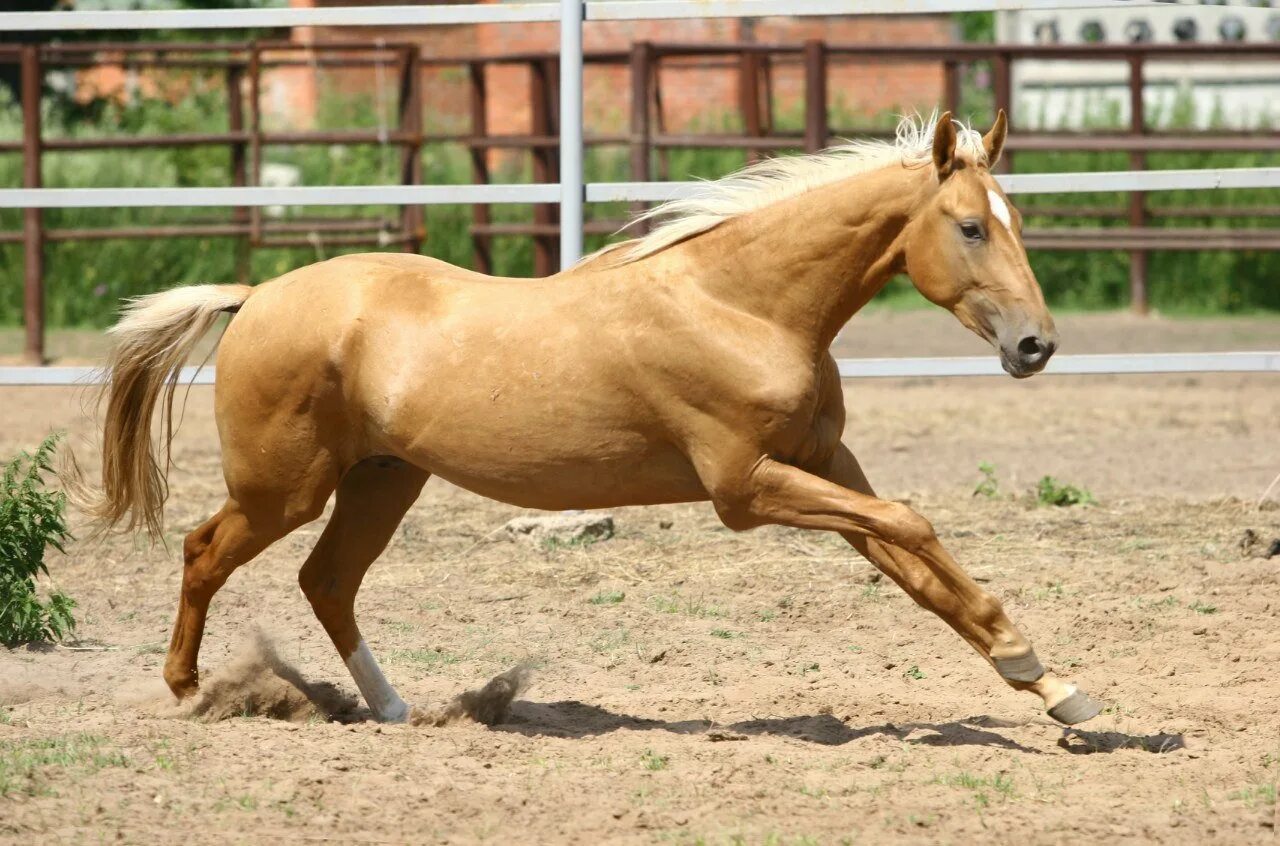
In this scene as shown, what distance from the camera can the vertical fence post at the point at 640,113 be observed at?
10.9 meters

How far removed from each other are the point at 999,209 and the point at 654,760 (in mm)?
1486

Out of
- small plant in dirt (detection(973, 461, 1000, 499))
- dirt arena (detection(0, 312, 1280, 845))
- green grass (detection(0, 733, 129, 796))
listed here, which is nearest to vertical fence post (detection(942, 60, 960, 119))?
dirt arena (detection(0, 312, 1280, 845))

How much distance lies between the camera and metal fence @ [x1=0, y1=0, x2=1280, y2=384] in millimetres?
5906

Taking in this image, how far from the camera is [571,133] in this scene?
6137 millimetres

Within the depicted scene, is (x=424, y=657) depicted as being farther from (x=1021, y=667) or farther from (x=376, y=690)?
(x=1021, y=667)

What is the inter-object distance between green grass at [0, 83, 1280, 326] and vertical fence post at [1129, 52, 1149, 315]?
66cm

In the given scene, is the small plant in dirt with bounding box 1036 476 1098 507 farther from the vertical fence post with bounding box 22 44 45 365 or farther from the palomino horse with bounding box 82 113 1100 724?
the vertical fence post with bounding box 22 44 45 365

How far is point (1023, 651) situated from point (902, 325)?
356 inches

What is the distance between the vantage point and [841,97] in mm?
17875

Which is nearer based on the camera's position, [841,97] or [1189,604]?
Answer: [1189,604]

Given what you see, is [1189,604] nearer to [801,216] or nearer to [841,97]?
[801,216]

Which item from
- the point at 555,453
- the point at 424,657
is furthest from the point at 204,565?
the point at 555,453

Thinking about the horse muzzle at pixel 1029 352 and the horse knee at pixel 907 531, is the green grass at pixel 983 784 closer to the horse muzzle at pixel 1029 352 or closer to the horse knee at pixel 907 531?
the horse knee at pixel 907 531

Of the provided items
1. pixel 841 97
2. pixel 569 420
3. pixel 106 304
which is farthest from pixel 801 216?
pixel 841 97
